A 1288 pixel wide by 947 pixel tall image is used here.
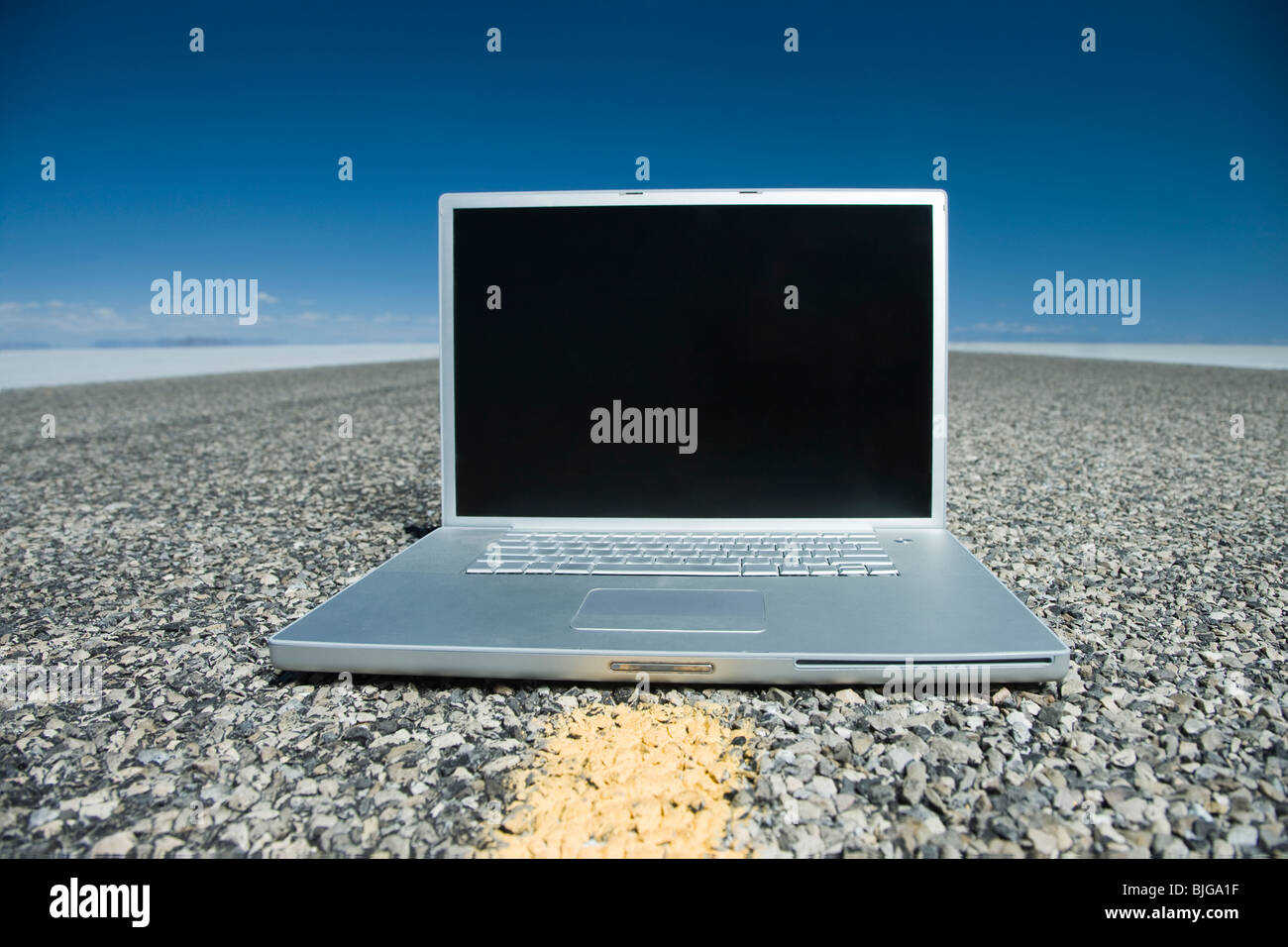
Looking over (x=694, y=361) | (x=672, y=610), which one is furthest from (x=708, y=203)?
(x=672, y=610)

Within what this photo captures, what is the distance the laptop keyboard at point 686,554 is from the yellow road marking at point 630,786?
396 millimetres

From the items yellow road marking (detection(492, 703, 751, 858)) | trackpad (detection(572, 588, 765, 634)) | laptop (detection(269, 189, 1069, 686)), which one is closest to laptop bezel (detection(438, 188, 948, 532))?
laptop (detection(269, 189, 1069, 686))

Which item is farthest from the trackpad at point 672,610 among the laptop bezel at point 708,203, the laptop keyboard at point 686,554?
the laptop bezel at point 708,203

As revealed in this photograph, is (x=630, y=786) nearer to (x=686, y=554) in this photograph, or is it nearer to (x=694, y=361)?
(x=686, y=554)

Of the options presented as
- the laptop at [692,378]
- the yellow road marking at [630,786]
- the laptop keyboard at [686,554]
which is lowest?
the yellow road marking at [630,786]

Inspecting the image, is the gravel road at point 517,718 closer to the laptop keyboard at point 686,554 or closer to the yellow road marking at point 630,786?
the yellow road marking at point 630,786

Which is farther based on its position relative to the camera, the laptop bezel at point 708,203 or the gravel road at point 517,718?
the laptop bezel at point 708,203

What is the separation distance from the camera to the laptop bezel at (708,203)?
219 cm

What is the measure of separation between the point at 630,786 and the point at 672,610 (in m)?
0.41

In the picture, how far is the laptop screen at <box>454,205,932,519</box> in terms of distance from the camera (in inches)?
87.8

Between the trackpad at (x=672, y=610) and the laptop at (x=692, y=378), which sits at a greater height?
the laptop at (x=692, y=378)

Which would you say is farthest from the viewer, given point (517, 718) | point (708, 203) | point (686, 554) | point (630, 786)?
point (708, 203)

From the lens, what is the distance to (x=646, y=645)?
5.00ft

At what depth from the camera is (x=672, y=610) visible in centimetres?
169
